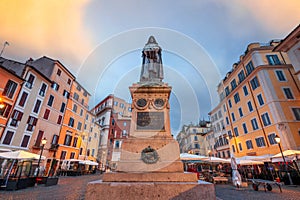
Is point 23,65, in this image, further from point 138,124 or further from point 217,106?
point 217,106

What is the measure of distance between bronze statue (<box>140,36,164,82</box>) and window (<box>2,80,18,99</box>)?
19748 millimetres

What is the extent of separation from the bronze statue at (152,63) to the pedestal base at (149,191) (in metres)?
5.43

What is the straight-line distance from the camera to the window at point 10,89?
17844 mm

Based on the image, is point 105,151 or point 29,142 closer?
point 29,142

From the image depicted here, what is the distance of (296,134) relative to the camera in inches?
654

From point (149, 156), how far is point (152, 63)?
18.0 feet

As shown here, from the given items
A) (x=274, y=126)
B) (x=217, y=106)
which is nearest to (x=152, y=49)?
(x=274, y=126)

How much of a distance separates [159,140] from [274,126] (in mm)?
19824

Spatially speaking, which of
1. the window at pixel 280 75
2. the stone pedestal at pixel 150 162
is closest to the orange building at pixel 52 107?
the stone pedestal at pixel 150 162

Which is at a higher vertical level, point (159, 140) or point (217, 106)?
point (217, 106)

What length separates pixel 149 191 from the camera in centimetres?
410

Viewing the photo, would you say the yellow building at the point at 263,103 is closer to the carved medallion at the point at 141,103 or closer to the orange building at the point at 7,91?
the carved medallion at the point at 141,103

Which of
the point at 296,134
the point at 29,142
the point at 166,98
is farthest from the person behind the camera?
the point at 29,142

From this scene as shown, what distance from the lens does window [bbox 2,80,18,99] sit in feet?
58.5
